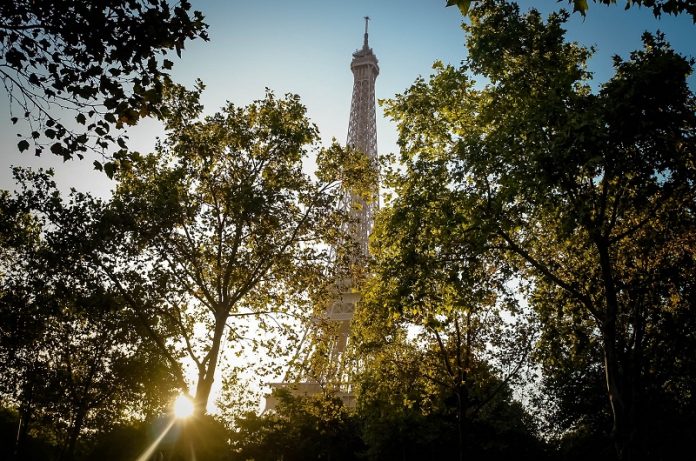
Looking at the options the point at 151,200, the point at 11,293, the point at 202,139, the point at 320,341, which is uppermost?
the point at 202,139

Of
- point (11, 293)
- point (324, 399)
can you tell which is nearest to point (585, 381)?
point (324, 399)

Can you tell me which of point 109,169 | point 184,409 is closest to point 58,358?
point 184,409

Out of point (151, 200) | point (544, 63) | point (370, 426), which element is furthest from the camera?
Result: point (370, 426)

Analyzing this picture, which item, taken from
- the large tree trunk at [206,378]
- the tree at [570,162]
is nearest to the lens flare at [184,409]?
the large tree trunk at [206,378]

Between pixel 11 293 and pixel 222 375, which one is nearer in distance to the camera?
pixel 222 375

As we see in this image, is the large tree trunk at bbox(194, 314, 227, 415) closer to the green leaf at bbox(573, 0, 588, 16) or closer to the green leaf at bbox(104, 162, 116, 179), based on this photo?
the green leaf at bbox(104, 162, 116, 179)

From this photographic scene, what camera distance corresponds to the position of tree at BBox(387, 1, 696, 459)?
996cm

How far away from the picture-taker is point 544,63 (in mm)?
12406

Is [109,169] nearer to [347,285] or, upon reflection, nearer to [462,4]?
[462,4]

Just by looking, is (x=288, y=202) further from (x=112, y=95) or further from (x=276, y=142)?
(x=112, y=95)

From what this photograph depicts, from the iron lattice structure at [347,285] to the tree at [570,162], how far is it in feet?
14.2

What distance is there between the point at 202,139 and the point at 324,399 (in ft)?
34.5

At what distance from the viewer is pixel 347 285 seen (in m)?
35.1

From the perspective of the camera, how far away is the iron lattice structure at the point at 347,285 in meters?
16.4
